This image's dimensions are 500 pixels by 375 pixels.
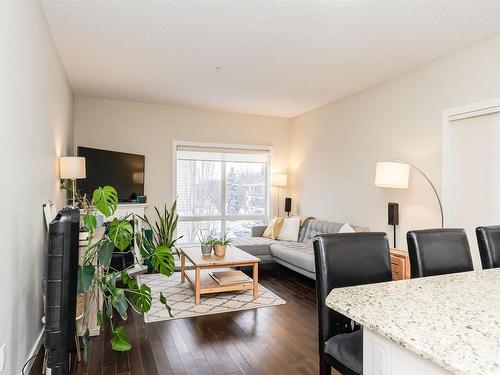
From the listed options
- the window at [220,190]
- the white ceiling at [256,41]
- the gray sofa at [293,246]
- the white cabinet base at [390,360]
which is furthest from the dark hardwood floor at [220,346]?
the window at [220,190]

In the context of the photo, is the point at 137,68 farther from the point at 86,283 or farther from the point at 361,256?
the point at 361,256

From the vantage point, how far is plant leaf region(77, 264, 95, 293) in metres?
2.04

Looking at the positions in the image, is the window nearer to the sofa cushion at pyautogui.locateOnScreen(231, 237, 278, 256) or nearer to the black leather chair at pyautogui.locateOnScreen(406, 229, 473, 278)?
the sofa cushion at pyautogui.locateOnScreen(231, 237, 278, 256)

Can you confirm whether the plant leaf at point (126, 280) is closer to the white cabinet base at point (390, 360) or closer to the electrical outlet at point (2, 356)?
the electrical outlet at point (2, 356)

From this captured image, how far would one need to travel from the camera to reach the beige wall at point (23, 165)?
1831 mm

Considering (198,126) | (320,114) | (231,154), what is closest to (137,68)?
(198,126)

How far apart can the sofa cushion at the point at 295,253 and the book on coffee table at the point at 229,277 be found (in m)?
0.73

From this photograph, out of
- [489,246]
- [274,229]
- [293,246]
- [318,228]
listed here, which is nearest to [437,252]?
[489,246]

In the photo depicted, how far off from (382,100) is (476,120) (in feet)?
4.21

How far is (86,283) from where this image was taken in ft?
6.76

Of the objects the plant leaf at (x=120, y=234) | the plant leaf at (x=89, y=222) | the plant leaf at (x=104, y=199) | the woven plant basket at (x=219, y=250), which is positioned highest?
the plant leaf at (x=104, y=199)

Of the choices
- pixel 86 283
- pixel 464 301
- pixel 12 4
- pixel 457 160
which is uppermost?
pixel 12 4

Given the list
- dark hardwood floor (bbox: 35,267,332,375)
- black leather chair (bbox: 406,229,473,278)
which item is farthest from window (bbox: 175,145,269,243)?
black leather chair (bbox: 406,229,473,278)

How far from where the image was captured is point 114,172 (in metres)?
5.20
